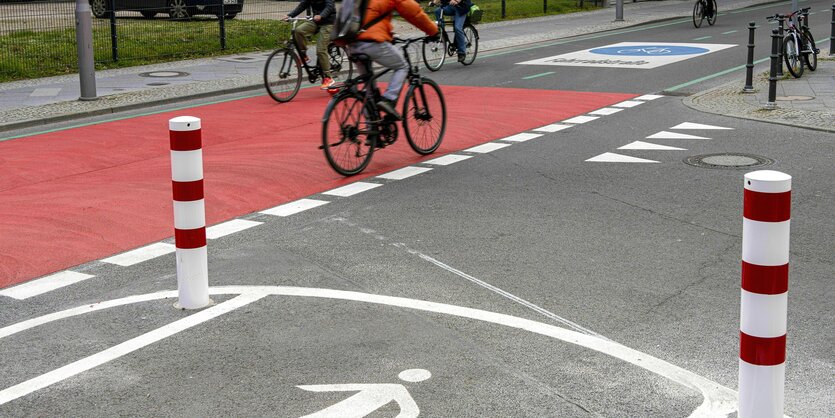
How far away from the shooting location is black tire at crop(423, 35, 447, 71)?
1992cm

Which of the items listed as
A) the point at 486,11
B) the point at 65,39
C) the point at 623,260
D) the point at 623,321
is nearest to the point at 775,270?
the point at 623,321

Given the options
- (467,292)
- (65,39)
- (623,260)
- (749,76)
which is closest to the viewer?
(467,292)

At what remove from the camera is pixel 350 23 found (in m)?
9.98

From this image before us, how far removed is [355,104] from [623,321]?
4.88 meters

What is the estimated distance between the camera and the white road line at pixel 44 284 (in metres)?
6.55

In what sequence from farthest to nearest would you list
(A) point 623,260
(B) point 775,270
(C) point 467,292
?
(A) point 623,260, (C) point 467,292, (B) point 775,270

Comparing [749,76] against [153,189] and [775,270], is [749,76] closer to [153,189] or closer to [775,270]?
[153,189]

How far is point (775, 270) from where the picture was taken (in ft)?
12.9

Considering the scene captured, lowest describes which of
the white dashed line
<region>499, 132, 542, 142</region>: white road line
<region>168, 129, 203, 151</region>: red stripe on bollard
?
<region>499, 132, 542, 142</region>: white road line

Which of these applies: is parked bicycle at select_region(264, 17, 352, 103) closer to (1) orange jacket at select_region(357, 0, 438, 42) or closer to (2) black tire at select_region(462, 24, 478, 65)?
(2) black tire at select_region(462, 24, 478, 65)

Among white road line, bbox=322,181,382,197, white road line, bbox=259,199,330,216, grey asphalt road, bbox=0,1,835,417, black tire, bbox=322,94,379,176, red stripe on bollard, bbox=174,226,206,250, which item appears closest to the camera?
grey asphalt road, bbox=0,1,835,417

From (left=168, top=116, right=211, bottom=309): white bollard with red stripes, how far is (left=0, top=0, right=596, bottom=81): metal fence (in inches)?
541

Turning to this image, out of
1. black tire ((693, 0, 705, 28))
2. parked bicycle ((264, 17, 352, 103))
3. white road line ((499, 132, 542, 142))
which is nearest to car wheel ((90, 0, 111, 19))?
parked bicycle ((264, 17, 352, 103))

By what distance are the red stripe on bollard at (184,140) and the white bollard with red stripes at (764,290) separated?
10.3 feet
